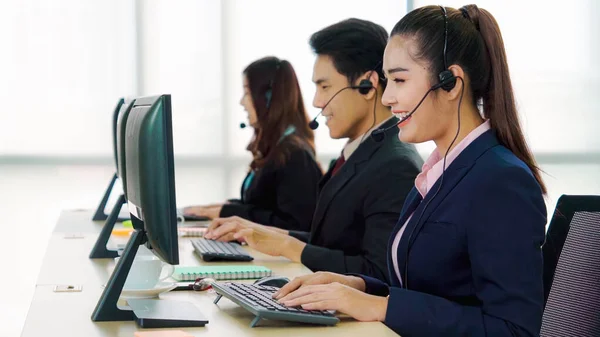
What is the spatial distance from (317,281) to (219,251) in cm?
71

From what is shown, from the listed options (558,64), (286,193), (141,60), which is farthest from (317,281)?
(558,64)

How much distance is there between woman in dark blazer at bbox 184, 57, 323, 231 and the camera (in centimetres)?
330

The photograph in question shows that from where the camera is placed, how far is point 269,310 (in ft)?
4.94

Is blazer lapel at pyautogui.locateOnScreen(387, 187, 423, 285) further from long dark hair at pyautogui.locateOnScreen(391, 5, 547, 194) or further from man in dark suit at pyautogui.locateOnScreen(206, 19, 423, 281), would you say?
man in dark suit at pyautogui.locateOnScreen(206, 19, 423, 281)

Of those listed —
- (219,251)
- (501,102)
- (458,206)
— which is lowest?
(219,251)

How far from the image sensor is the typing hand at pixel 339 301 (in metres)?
1.55

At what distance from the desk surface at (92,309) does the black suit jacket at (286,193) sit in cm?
85

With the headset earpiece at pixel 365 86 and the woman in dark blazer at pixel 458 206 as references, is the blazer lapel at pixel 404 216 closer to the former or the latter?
the woman in dark blazer at pixel 458 206

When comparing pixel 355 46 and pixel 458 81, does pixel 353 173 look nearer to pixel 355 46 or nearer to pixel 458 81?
pixel 355 46

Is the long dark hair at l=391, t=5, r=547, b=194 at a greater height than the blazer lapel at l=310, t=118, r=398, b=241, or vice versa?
the long dark hair at l=391, t=5, r=547, b=194

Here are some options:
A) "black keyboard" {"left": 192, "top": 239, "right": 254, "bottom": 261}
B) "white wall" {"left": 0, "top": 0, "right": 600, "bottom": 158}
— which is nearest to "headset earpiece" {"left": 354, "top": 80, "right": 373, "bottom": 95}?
"black keyboard" {"left": 192, "top": 239, "right": 254, "bottom": 261}

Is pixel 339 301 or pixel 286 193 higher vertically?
pixel 339 301

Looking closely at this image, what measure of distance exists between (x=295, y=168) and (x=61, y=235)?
0.97 metres

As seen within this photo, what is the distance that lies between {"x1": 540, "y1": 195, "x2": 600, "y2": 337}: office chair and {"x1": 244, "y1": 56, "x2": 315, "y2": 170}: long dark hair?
1.72m
